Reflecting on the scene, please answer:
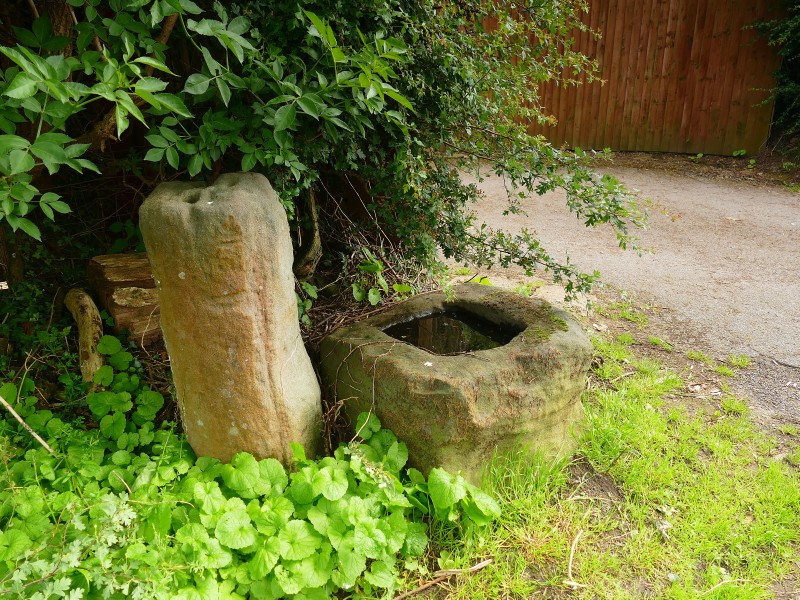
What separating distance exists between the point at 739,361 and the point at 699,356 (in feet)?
→ 0.74

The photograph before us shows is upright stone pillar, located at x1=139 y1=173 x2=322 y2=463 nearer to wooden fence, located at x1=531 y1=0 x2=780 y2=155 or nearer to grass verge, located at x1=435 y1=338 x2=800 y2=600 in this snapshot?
grass verge, located at x1=435 y1=338 x2=800 y2=600

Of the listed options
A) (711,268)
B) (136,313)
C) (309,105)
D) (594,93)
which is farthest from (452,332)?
(594,93)

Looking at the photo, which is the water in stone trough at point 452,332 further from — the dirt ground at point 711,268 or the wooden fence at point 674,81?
the wooden fence at point 674,81

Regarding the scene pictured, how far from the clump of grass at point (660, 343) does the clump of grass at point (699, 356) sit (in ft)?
0.41

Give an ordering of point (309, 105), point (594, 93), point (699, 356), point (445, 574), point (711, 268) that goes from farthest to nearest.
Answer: point (594, 93) → point (711, 268) → point (699, 356) → point (445, 574) → point (309, 105)

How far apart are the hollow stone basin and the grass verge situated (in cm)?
16

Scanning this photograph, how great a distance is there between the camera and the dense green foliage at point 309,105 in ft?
5.46

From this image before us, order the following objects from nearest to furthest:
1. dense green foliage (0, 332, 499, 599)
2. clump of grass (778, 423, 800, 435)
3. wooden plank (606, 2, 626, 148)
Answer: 1. dense green foliage (0, 332, 499, 599)
2. clump of grass (778, 423, 800, 435)
3. wooden plank (606, 2, 626, 148)

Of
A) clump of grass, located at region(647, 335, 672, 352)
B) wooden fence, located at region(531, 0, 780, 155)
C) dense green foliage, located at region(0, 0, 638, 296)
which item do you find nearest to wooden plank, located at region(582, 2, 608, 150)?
wooden fence, located at region(531, 0, 780, 155)

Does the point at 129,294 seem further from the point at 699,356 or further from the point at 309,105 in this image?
the point at 699,356

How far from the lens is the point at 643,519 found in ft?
8.00

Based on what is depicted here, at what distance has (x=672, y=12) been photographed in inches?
360

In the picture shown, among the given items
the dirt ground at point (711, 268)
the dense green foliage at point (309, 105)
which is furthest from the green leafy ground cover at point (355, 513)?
the dense green foliage at point (309, 105)

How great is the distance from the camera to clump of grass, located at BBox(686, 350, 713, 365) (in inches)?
143
